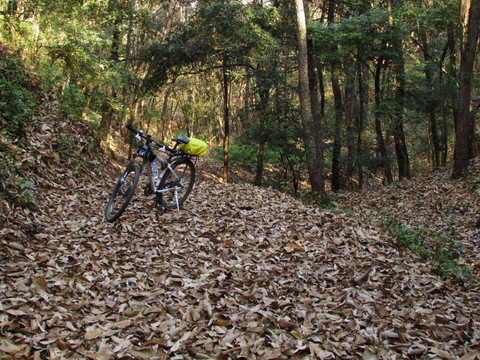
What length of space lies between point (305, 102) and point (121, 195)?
594cm

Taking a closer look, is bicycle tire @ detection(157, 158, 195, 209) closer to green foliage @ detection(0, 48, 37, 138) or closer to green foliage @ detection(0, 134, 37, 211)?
green foliage @ detection(0, 134, 37, 211)

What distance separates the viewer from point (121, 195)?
6.27m

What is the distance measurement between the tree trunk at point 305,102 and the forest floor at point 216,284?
353 centimetres

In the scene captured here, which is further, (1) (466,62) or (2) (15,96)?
(1) (466,62)

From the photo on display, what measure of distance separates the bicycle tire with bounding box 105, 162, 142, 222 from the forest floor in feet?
0.58

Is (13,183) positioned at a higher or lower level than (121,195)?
higher

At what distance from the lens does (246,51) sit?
12.0 m

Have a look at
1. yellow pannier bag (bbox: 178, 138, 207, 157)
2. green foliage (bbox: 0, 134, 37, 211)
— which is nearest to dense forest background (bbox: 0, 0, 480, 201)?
green foliage (bbox: 0, 134, 37, 211)

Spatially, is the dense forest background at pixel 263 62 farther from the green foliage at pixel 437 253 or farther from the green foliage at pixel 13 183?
the green foliage at pixel 437 253

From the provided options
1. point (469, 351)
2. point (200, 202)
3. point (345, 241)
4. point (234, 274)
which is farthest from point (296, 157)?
point (469, 351)

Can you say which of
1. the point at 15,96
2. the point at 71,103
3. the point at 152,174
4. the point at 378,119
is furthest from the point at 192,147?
the point at 378,119

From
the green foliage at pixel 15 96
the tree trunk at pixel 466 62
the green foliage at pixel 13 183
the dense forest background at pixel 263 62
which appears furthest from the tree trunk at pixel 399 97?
the green foliage at pixel 13 183

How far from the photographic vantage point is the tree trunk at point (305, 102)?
9836 millimetres

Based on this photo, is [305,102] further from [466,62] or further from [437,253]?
[437,253]
